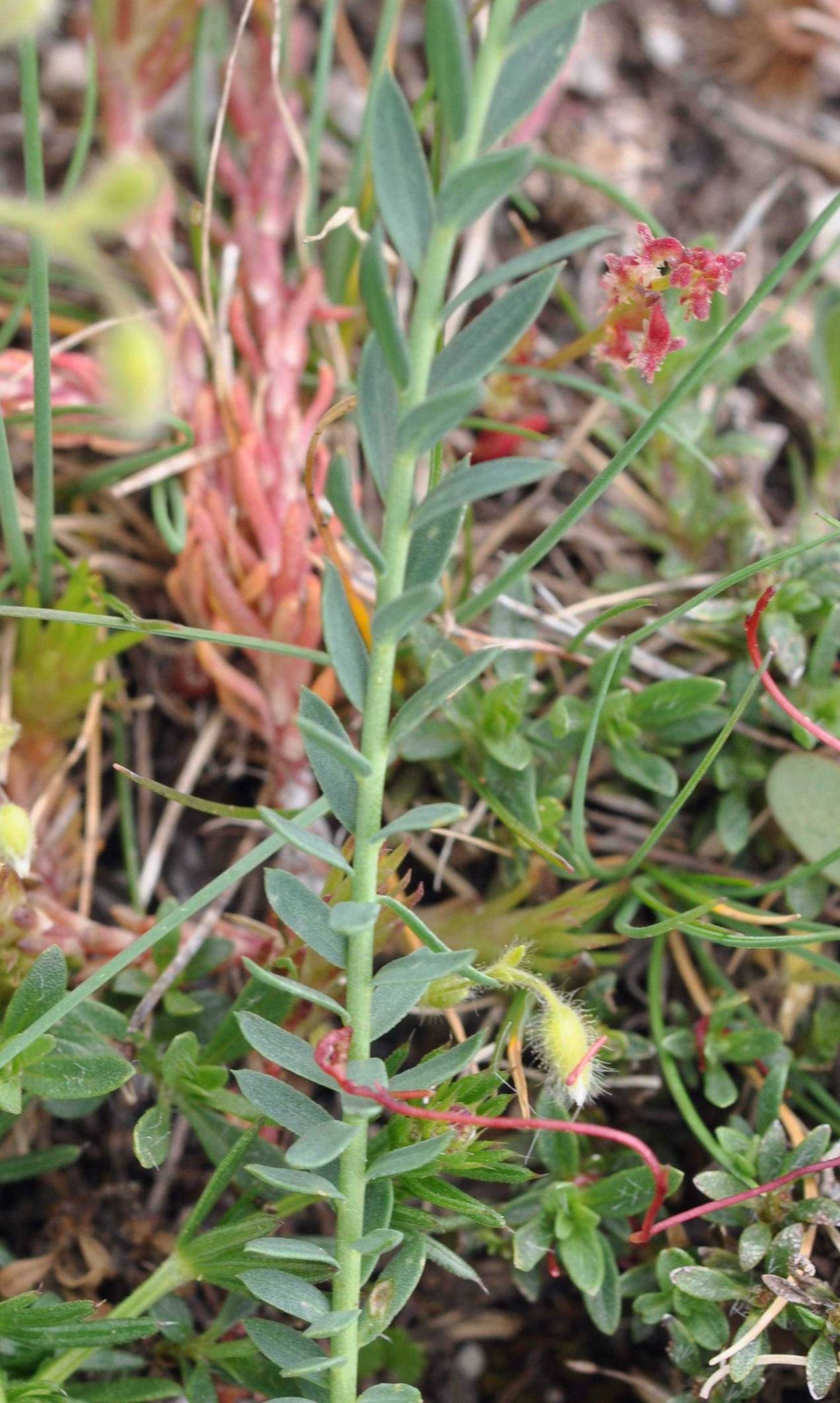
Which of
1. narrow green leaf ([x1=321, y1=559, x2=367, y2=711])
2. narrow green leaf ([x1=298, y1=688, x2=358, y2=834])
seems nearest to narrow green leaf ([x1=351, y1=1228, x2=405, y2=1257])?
narrow green leaf ([x1=298, y1=688, x2=358, y2=834])

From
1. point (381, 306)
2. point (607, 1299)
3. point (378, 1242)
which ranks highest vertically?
point (381, 306)

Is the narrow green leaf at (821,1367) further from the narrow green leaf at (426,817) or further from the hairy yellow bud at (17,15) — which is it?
the hairy yellow bud at (17,15)

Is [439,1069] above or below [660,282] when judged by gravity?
below

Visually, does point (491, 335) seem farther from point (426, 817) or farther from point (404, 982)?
point (404, 982)

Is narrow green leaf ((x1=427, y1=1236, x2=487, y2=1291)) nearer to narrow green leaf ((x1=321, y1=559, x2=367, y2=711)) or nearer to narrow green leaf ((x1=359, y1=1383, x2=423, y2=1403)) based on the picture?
narrow green leaf ((x1=359, y1=1383, x2=423, y2=1403))

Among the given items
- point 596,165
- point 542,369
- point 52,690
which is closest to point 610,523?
point 542,369

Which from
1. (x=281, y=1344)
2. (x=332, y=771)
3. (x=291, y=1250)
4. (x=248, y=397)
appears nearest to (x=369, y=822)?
(x=332, y=771)
